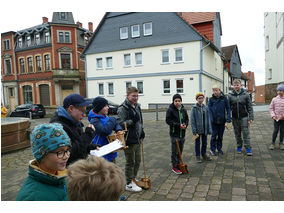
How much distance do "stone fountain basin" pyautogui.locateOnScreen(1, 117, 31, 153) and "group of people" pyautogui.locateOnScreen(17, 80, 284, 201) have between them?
4.88 meters

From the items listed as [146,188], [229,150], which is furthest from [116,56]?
[146,188]

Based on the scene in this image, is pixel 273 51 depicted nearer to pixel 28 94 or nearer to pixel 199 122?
pixel 199 122

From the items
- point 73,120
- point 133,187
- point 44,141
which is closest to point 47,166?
point 44,141

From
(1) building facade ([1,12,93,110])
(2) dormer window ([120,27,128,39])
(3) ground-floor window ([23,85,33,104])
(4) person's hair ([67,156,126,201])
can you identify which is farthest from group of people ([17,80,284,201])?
(3) ground-floor window ([23,85,33,104])

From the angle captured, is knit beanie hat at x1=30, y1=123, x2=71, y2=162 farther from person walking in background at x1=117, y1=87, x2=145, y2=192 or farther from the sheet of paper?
person walking in background at x1=117, y1=87, x2=145, y2=192

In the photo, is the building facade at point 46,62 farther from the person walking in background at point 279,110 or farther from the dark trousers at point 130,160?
the dark trousers at point 130,160

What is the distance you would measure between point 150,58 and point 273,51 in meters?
11.7

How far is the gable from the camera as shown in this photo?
71.9ft

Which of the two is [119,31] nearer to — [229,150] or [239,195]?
[229,150]

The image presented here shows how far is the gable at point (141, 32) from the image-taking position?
21.9 meters

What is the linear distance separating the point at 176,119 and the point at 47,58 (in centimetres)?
3166

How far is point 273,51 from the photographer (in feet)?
58.3

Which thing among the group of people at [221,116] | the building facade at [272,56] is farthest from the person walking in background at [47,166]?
the building facade at [272,56]

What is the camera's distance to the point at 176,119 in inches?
173
